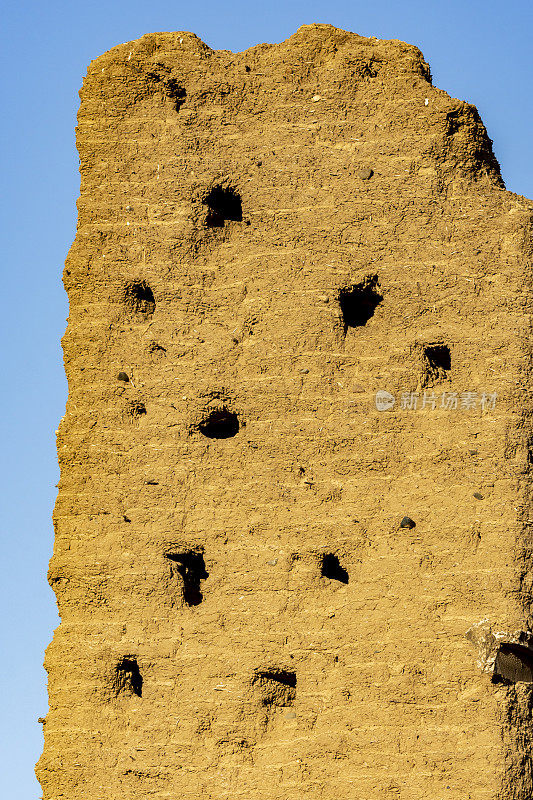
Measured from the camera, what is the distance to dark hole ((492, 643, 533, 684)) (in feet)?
24.4

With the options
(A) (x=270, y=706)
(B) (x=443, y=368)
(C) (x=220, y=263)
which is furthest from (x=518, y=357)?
(A) (x=270, y=706)

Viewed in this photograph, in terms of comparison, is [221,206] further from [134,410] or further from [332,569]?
[332,569]

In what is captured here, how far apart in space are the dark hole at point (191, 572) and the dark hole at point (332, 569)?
2.35 ft

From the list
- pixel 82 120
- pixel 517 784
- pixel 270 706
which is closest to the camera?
pixel 517 784

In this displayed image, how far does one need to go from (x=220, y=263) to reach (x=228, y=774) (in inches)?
123

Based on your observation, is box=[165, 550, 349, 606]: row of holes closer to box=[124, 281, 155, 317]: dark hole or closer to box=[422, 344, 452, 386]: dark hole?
box=[124, 281, 155, 317]: dark hole

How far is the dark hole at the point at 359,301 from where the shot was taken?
27.5 ft

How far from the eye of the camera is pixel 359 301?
27.8 feet

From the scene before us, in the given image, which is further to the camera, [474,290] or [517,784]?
[474,290]

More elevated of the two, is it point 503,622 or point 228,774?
point 503,622

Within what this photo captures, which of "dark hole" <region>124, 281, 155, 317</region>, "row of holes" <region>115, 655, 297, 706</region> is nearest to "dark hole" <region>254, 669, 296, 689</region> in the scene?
"row of holes" <region>115, 655, 297, 706</region>

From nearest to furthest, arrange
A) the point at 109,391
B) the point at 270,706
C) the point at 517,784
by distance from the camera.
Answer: the point at 517,784, the point at 270,706, the point at 109,391

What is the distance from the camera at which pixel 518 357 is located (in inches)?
317

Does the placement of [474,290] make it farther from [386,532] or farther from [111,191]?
[111,191]
